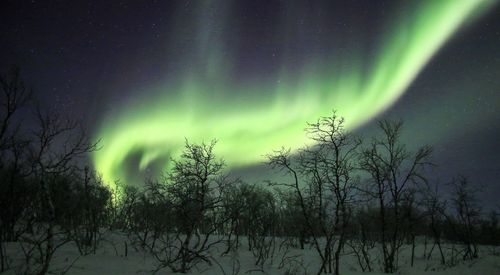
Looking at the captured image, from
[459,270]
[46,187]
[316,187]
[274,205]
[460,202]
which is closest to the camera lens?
[46,187]

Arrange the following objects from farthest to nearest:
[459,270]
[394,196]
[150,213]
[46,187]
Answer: [150,213] < [459,270] < [394,196] < [46,187]

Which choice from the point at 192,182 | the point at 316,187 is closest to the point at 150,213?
the point at 192,182

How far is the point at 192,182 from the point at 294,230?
35230mm

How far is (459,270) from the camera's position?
30531 mm

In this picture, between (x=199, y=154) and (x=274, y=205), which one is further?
(x=274, y=205)

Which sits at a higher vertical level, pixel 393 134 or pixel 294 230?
pixel 393 134

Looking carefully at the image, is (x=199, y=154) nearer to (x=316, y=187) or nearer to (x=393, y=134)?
(x=316, y=187)

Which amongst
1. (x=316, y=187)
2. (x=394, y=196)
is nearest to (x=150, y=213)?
(x=316, y=187)

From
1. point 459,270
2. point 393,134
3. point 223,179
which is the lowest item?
point 459,270

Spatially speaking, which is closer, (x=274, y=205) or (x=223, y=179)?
(x=223, y=179)

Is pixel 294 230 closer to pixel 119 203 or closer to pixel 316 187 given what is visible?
pixel 119 203

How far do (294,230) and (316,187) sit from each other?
32097mm

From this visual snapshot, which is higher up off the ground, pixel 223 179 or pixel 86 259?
pixel 223 179

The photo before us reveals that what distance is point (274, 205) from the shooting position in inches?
2368
